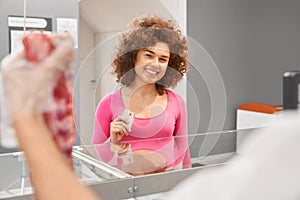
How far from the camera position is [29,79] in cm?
37

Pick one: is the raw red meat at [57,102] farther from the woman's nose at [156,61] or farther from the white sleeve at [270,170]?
the woman's nose at [156,61]

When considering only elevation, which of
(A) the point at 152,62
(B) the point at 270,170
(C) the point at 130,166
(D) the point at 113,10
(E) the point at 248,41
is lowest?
(C) the point at 130,166

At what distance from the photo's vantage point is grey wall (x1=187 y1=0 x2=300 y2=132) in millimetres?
3154

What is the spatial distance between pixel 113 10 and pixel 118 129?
6.25 feet

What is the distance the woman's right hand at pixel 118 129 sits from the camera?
46.7 inches

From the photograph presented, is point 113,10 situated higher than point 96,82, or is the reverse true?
point 113,10

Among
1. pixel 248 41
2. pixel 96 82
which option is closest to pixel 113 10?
pixel 248 41

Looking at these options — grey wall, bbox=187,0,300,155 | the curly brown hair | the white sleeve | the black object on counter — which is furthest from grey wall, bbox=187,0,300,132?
the white sleeve

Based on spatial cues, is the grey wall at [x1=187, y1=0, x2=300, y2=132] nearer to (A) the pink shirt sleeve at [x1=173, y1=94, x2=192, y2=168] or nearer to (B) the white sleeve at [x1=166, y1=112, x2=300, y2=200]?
(A) the pink shirt sleeve at [x1=173, y1=94, x2=192, y2=168]

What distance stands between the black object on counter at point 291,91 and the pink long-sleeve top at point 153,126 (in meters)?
0.70

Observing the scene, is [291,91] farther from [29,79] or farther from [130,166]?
[130,166]

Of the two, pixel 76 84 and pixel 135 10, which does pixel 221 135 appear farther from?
pixel 135 10

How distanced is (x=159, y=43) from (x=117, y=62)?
17 centimetres

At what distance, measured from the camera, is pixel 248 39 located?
338 centimetres
